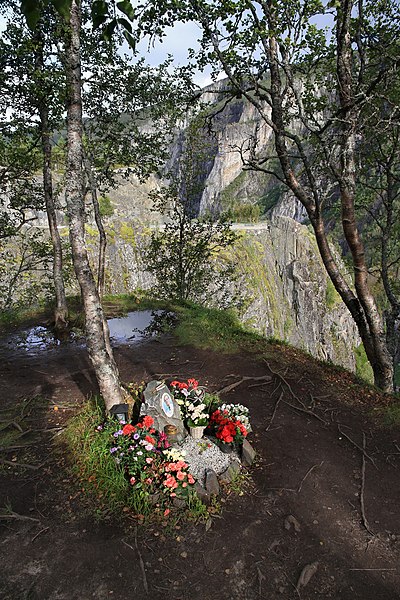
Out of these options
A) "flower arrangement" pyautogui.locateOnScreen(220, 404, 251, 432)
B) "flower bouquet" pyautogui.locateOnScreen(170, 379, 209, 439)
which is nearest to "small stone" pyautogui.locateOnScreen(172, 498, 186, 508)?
"flower bouquet" pyautogui.locateOnScreen(170, 379, 209, 439)

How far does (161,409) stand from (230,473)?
1.39 metres

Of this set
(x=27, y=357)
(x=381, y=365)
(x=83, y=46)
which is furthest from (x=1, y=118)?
(x=381, y=365)

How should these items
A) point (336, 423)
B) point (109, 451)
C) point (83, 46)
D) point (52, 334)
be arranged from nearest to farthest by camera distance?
point (109, 451) → point (336, 423) → point (83, 46) → point (52, 334)

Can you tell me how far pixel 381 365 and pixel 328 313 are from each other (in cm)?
4022

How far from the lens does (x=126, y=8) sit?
58.5 inches

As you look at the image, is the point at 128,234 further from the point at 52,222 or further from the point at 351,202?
the point at 351,202

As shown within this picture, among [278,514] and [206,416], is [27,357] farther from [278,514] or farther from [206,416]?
[278,514]

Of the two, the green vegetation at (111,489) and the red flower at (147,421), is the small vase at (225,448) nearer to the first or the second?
the green vegetation at (111,489)

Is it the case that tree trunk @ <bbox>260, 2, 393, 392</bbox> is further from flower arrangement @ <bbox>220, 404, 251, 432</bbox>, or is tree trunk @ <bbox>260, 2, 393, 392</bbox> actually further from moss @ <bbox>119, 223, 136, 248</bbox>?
moss @ <bbox>119, 223, 136, 248</bbox>

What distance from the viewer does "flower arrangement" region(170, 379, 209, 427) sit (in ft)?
18.1

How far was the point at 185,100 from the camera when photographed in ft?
31.1

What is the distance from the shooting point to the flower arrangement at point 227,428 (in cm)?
532

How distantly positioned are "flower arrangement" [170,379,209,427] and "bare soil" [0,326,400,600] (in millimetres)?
1112

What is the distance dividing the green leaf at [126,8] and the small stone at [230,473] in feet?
17.1
